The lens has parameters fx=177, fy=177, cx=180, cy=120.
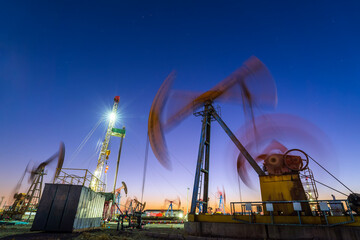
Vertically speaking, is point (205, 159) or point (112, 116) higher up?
point (112, 116)

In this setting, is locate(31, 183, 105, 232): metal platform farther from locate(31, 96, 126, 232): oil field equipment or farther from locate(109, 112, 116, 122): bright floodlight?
locate(109, 112, 116, 122): bright floodlight

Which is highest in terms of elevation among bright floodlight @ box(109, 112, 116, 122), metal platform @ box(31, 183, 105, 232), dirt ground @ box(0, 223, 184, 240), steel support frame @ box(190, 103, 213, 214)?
bright floodlight @ box(109, 112, 116, 122)

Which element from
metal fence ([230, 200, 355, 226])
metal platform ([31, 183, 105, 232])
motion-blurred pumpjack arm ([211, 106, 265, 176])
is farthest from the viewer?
motion-blurred pumpjack arm ([211, 106, 265, 176])

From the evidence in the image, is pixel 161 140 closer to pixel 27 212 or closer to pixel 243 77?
pixel 243 77

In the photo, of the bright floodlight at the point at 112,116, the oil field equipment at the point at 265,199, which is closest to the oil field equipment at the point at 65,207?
the oil field equipment at the point at 265,199

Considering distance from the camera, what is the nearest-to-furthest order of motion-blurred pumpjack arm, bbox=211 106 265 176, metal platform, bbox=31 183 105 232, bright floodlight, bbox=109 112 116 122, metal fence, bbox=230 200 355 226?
1. metal fence, bbox=230 200 355 226
2. metal platform, bbox=31 183 105 232
3. motion-blurred pumpjack arm, bbox=211 106 265 176
4. bright floodlight, bbox=109 112 116 122

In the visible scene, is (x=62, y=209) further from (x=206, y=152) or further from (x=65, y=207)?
(x=206, y=152)

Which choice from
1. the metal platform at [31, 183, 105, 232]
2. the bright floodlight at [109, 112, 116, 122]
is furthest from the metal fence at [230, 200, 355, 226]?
the bright floodlight at [109, 112, 116, 122]

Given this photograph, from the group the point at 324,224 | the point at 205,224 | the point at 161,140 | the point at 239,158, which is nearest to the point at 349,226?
the point at 324,224

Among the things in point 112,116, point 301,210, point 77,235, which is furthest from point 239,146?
point 112,116

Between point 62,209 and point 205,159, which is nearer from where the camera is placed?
point 62,209

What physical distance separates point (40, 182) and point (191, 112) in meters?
45.7

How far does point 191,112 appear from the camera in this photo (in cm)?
1942

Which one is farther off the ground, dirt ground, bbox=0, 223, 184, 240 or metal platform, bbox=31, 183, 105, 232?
metal platform, bbox=31, 183, 105, 232
